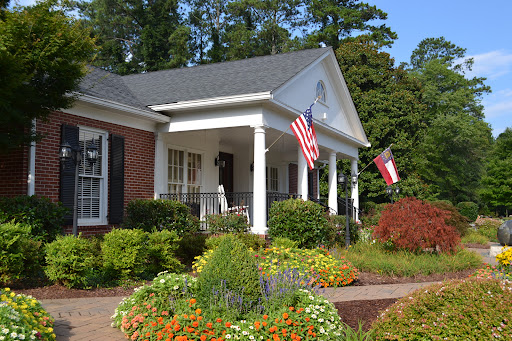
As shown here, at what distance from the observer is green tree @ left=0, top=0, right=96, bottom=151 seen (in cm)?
721

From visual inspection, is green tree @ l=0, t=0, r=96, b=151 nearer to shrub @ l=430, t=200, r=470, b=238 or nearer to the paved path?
the paved path

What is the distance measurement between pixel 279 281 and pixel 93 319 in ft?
7.03

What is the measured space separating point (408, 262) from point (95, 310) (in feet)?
20.2

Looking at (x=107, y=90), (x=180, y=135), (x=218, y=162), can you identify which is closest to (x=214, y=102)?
(x=180, y=135)

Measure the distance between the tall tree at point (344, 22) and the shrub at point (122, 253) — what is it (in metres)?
29.7

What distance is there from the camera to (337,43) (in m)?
36.1

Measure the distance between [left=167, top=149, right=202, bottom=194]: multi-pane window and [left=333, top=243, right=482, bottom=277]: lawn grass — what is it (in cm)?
527

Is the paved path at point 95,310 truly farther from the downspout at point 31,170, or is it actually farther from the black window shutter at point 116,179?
the black window shutter at point 116,179

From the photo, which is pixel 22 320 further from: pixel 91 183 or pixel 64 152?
pixel 91 183

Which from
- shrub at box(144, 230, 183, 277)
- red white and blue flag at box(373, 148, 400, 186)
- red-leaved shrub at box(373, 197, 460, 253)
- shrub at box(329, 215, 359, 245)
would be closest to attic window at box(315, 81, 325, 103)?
red white and blue flag at box(373, 148, 400, 186)

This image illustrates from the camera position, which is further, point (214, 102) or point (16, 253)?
point (214, 102)

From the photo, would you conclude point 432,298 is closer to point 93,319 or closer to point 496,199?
point 93,319

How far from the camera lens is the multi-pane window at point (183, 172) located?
1309 cm

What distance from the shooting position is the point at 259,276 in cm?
465
